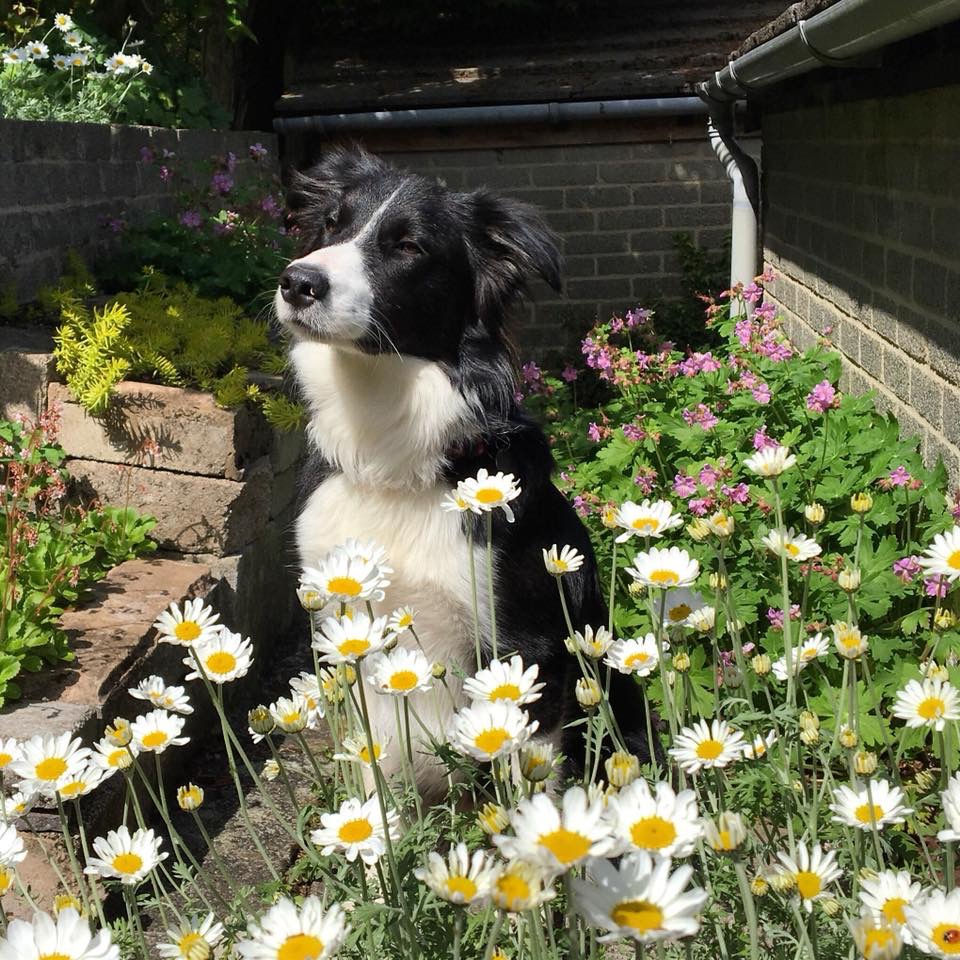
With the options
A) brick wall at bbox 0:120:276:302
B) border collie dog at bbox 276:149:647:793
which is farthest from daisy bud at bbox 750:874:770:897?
brick wall at bbox 0:120:276:302

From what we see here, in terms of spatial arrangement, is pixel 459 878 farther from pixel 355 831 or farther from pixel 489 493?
pixel 489 493

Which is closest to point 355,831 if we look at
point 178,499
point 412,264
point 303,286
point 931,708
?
point 931,708

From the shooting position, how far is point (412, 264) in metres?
3.25

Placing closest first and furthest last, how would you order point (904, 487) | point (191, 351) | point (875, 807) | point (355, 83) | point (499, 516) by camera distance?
point (875, 807) → point (499, 516) → point (904, 487) → point (191, 351) → point (355, 83)

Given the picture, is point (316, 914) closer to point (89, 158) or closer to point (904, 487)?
point (904, 487)

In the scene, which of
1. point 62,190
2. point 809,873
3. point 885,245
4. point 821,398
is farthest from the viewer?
point 62,190

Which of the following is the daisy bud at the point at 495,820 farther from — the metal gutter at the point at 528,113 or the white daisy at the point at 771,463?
the metal gutter at the point at 528,113

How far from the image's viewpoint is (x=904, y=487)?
3.48 meters

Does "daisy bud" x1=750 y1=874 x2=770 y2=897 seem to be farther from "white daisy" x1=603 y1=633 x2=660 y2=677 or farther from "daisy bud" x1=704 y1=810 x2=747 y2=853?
"white daisy" x1=603 y1=633 x2=660 y2=677

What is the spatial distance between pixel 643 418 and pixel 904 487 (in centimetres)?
155

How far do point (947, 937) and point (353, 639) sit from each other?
2.41 feet

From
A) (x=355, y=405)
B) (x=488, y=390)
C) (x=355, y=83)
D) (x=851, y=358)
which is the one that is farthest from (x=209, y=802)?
(x=355, y=83)

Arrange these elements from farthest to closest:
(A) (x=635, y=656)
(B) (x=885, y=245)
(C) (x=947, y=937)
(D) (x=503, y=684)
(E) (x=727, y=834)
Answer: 1. (B) (x=885, y=245)
2. (A) (x=635, y=656)
3. (D) (x=503, y=684)
4. (E) (x=727, y=834)
5. (C) (x=947, y=937)

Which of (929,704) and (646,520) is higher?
(646,520)
